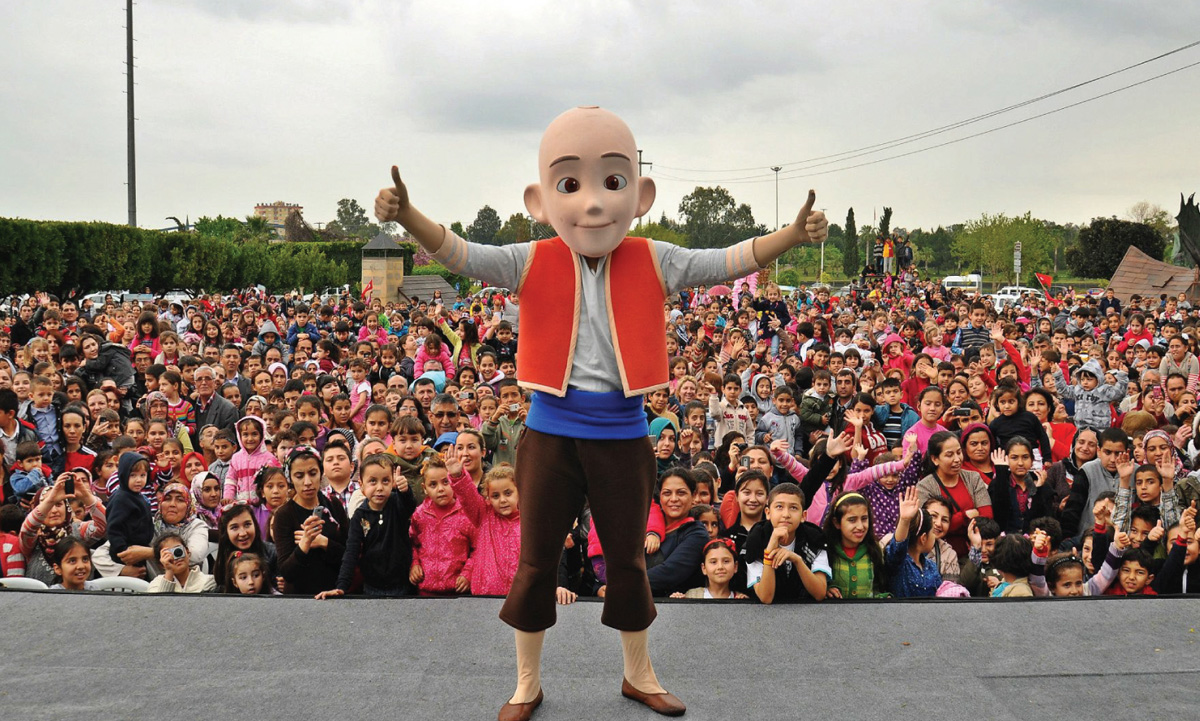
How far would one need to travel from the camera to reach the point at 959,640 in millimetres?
3297

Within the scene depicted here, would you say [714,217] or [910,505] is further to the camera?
[714,217]

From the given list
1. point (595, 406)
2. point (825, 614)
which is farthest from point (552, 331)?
point (825, 614)

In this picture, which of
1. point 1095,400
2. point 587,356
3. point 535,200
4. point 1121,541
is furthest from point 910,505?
point 1095,400

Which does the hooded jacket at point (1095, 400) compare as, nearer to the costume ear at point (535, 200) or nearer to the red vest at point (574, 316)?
the red vest at point (574, 316)

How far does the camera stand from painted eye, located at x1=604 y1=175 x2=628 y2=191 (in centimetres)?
292

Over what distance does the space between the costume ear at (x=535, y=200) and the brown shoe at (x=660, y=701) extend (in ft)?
4.99

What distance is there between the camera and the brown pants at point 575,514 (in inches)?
115

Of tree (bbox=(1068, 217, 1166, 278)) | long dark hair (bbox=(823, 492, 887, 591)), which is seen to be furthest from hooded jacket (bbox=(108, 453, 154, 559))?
tree (bbox=(1068, 217, 1166, 278))

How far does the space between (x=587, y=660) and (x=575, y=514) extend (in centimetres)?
59

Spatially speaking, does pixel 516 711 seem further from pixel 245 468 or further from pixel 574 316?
pixel 245 468

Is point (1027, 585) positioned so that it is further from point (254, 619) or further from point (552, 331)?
point (254, 619)

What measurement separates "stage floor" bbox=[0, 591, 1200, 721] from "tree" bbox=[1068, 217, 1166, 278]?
5225cm

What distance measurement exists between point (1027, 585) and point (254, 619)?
3.46 metres

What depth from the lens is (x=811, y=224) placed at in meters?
2.92
